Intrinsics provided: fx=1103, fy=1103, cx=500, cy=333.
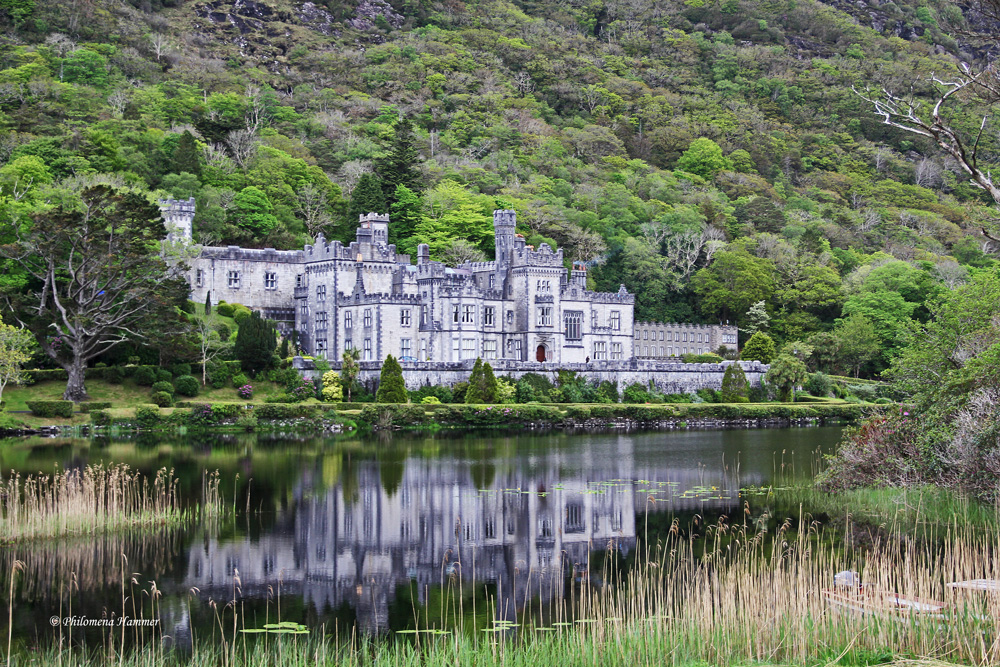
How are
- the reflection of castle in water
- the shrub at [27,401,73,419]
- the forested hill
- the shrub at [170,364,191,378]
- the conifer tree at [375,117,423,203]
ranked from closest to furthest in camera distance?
the reflection of castle in water → the shrub at [27,401,73,419] → the shrub at [170,364,191,378] → the forested hill → the conifer tree at [375,117,423,203]

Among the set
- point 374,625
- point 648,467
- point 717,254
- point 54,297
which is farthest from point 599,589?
point 717,254

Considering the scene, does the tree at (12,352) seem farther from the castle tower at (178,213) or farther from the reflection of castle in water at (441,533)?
the reflection of castle in water at (441,533)

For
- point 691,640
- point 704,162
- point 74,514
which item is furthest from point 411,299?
point 704,162

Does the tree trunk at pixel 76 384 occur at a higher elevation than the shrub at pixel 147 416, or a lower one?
higher

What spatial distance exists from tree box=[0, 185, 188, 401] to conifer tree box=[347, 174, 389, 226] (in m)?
29.5

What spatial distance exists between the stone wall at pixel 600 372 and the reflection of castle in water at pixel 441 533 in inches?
1012

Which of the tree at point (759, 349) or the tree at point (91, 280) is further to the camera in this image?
the tree at point (759, 349)

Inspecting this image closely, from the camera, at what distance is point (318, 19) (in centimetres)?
17425

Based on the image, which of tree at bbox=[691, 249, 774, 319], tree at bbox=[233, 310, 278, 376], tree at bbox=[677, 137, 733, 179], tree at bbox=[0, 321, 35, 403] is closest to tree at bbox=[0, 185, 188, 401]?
tree at bbox=[0, 321, 35, 403]

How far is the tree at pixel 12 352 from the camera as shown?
52125 millimetres

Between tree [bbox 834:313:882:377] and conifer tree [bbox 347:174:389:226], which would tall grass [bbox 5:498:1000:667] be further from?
conifer tree [bbox 347:174:389:226]

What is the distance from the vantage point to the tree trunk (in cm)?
5781

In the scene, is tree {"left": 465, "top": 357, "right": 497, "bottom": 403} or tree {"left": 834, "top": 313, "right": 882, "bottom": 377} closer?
tree {"left": 465, "top": 357, "right": 497, "bottom": 403}

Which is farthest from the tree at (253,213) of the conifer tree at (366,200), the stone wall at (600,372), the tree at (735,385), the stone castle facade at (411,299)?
the tree at (735,385)
